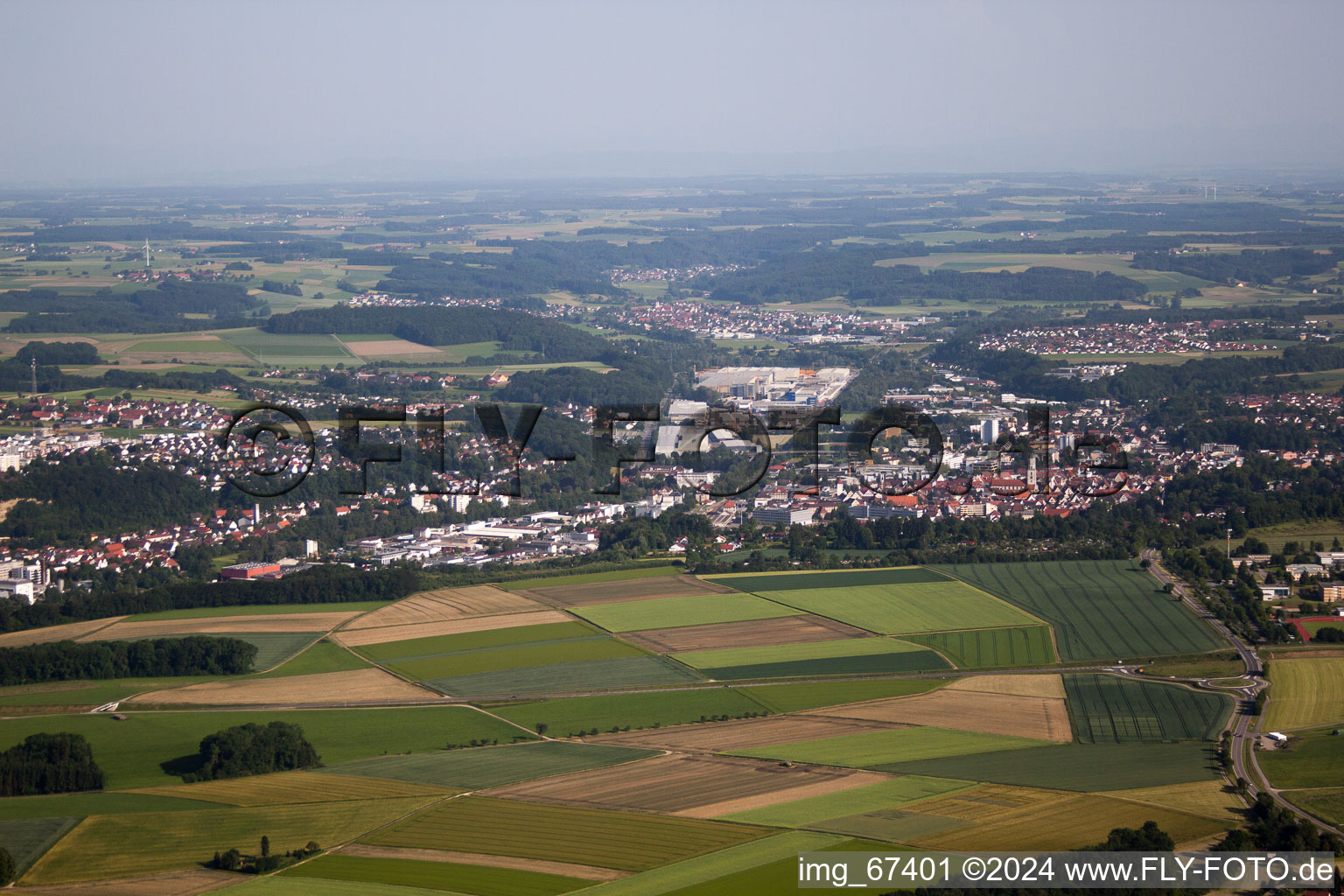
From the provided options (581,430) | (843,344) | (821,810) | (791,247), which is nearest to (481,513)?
(581,430)

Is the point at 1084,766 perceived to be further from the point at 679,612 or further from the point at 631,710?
the point at 679,612

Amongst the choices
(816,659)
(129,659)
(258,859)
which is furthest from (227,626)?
(258,859)

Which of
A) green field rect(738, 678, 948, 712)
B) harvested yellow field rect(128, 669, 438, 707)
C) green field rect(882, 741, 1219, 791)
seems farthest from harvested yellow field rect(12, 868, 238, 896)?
green field rect(738, 678, 948, 712)

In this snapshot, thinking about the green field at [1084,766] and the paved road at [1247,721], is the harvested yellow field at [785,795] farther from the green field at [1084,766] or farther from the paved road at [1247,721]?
the paved road at [1247,721]

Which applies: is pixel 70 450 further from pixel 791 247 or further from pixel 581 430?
pixel 791 247

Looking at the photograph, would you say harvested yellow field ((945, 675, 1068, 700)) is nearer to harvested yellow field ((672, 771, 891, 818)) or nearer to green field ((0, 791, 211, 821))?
harvested yellow field ((672, 771, 891, 818))
